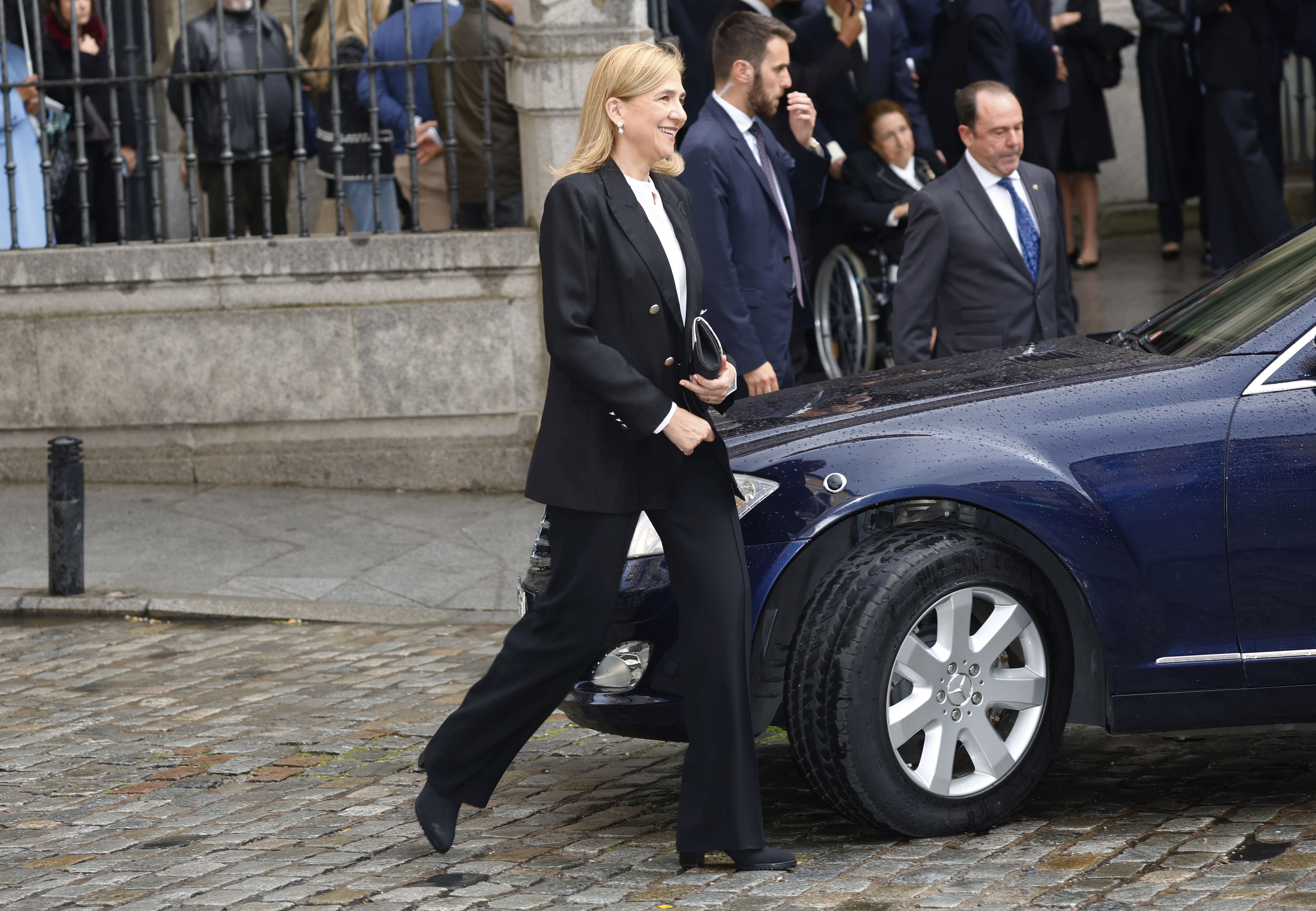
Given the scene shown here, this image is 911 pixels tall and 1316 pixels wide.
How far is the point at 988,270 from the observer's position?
22.4 feet

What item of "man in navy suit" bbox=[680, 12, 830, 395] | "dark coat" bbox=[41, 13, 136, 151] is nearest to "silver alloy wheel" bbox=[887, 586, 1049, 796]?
"man in navy suit" bbox=[680, 12, 830, 395]

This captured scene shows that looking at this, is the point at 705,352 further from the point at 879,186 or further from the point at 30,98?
the point at 30,98

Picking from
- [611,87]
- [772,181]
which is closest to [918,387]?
[611,87]

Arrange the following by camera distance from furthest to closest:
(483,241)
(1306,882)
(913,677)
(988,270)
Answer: (483,241) < (988,270) < (913,677) < (1306,882)

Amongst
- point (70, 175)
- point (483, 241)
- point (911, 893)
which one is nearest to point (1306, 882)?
point (911, 893)

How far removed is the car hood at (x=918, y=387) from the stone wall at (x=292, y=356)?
4602 mm

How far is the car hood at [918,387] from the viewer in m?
5.04

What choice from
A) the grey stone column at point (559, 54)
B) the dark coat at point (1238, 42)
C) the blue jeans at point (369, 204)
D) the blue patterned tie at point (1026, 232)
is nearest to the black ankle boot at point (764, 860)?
the blue patterned tie at point (1026, 232)

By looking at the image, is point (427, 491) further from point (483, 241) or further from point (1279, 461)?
point (1279, 461)

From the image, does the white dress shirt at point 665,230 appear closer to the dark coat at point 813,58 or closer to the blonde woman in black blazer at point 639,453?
the blonde woman in black blazer at point 639,453

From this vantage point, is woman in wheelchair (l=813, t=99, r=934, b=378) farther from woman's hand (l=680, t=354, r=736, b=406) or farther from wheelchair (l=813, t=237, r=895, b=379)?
woman's hand (l=680, t=354, r=736, b=406)

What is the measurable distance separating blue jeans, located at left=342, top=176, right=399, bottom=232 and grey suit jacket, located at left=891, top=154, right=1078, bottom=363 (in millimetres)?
4180

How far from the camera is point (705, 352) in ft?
15.1

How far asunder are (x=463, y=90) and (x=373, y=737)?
16.0 ft
